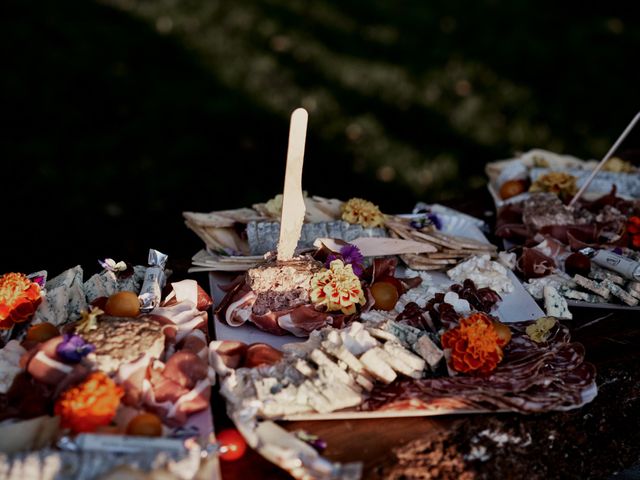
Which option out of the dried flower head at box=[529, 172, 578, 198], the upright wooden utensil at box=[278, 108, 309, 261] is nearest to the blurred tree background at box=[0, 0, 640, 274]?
the dried flower head at box=[529, 172, 578, 198]

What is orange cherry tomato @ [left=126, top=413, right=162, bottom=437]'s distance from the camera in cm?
162

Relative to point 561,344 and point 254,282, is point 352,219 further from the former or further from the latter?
point 561,344

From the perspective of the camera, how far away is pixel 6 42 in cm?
489

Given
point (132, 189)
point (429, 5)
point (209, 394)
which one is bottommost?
point (132, 189)

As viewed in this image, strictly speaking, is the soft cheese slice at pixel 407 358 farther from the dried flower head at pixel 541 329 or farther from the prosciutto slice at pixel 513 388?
the dried flower head at pixel 541 329

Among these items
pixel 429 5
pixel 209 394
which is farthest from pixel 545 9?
pixel 209 394

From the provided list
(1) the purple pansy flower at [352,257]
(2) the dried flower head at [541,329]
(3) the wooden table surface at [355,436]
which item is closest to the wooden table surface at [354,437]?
(3) the wooden table surface at [355,436]

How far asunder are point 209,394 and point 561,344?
963 millimetres

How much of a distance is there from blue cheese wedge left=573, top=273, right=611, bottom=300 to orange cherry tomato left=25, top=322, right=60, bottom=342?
62.2 inches

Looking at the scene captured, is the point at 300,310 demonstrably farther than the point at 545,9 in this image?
No

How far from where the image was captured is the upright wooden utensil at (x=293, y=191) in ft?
6.55

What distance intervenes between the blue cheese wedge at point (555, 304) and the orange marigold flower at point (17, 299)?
151 centimetres

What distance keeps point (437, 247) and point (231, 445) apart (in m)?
1.11

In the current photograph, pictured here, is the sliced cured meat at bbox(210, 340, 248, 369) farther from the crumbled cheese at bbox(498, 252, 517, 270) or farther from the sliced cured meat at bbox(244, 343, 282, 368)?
the crumbled cheese at bbox(498, 252, 517, 270)
